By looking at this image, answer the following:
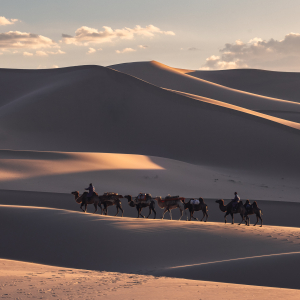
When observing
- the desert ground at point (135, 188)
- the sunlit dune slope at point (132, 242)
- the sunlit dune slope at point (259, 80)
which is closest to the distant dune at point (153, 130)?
the desert ground at point (135, 188)

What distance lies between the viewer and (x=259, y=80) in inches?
4488

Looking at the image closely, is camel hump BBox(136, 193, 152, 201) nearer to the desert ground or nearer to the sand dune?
the desert ground

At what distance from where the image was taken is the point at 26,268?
1038 cm

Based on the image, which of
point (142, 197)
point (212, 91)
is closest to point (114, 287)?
point (142, 197)

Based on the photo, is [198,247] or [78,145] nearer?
[198,247]

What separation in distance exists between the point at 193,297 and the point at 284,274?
132 inches

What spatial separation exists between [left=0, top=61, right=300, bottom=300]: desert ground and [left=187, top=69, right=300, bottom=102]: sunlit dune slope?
45761 millimetres

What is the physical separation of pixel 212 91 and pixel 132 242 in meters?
68.2

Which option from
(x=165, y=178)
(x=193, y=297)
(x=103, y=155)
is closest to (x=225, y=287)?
(x=193, y=297)

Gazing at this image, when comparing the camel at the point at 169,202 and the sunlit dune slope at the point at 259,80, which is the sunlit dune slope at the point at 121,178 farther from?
the sunlit dune slope at the point at 259,80

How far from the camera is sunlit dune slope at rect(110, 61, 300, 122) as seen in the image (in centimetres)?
7025

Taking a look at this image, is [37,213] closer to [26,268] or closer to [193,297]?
[26,268]

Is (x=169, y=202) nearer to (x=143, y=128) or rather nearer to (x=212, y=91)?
(x=143, y=128)

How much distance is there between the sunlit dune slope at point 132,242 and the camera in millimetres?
11727
